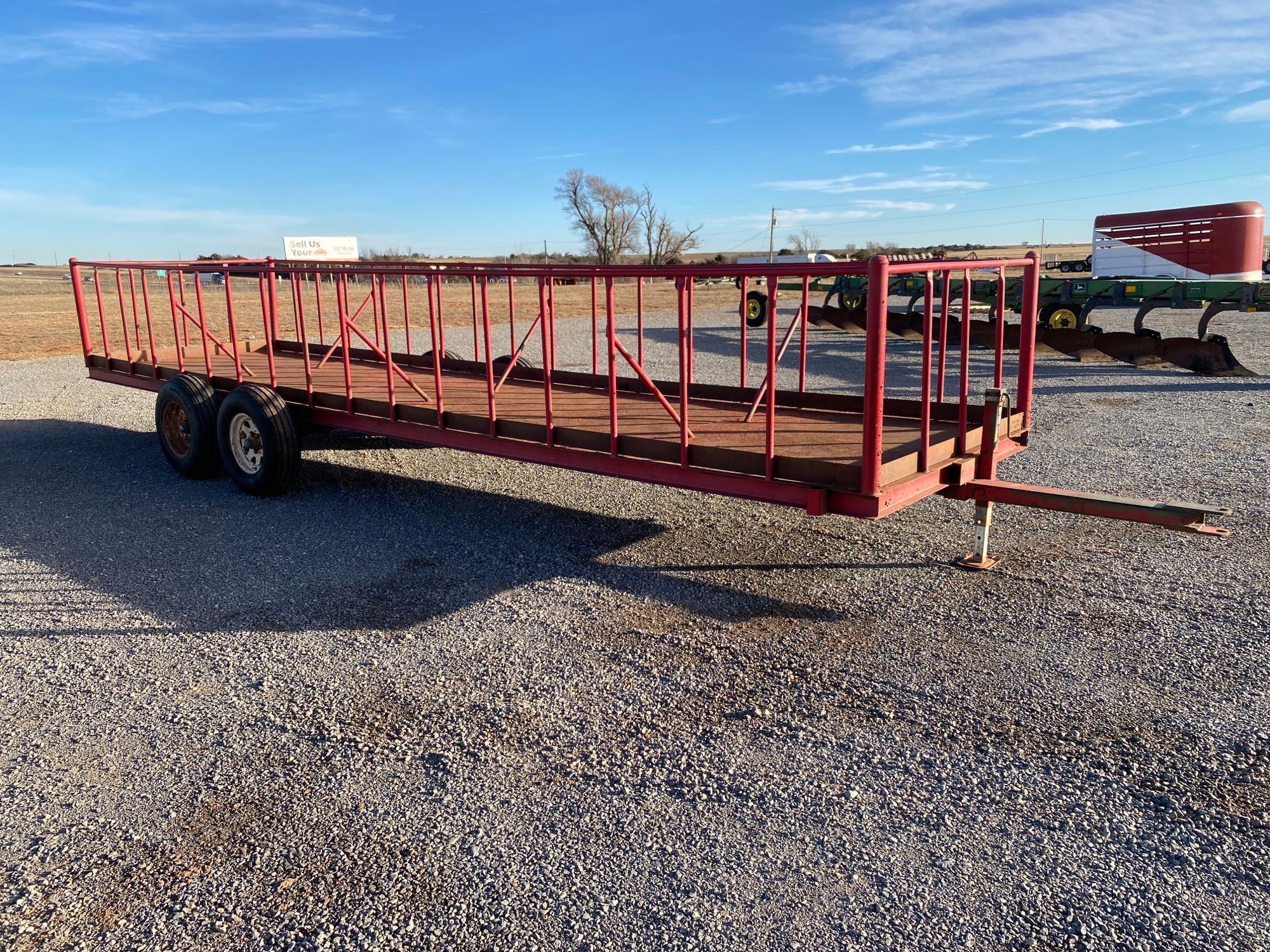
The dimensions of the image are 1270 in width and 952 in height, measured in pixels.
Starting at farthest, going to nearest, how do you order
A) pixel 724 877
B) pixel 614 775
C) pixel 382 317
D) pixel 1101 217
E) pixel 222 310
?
pixel 222 310, pixel 1101 217, pixel 382 317, pixel 614 775, pixel 724 877

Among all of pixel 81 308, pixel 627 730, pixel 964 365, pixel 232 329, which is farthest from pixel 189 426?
pixel 964 365

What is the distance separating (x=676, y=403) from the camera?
729cm

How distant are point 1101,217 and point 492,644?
54.6 feet

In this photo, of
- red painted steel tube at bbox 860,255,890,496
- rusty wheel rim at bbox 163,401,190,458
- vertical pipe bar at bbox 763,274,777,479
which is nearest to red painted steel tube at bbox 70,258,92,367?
rusty wheel rim at bbox 163,401,190,458

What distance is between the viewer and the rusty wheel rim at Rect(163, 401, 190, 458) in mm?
8102

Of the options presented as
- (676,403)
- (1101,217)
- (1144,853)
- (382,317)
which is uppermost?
(1101,217)

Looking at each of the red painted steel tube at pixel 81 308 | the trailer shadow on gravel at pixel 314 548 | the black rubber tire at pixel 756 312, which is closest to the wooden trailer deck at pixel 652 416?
the red painted steel tube at pixel 81 308

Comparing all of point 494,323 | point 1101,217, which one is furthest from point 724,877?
point 494,323

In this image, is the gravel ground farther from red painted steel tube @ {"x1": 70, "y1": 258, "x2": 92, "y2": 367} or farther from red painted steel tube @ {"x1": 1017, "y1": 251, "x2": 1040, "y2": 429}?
red painted steel tube @ {"x1": 70, "y1": 258, "x2": 92, "y2": 367}

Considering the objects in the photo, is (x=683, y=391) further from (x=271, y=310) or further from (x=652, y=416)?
(x=271, y=310)

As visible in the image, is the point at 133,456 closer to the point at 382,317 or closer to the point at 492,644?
the point at 382,317

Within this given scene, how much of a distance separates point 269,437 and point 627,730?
4388 millimetres

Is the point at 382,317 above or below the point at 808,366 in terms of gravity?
above

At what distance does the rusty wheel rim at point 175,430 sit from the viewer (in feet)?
26.6
